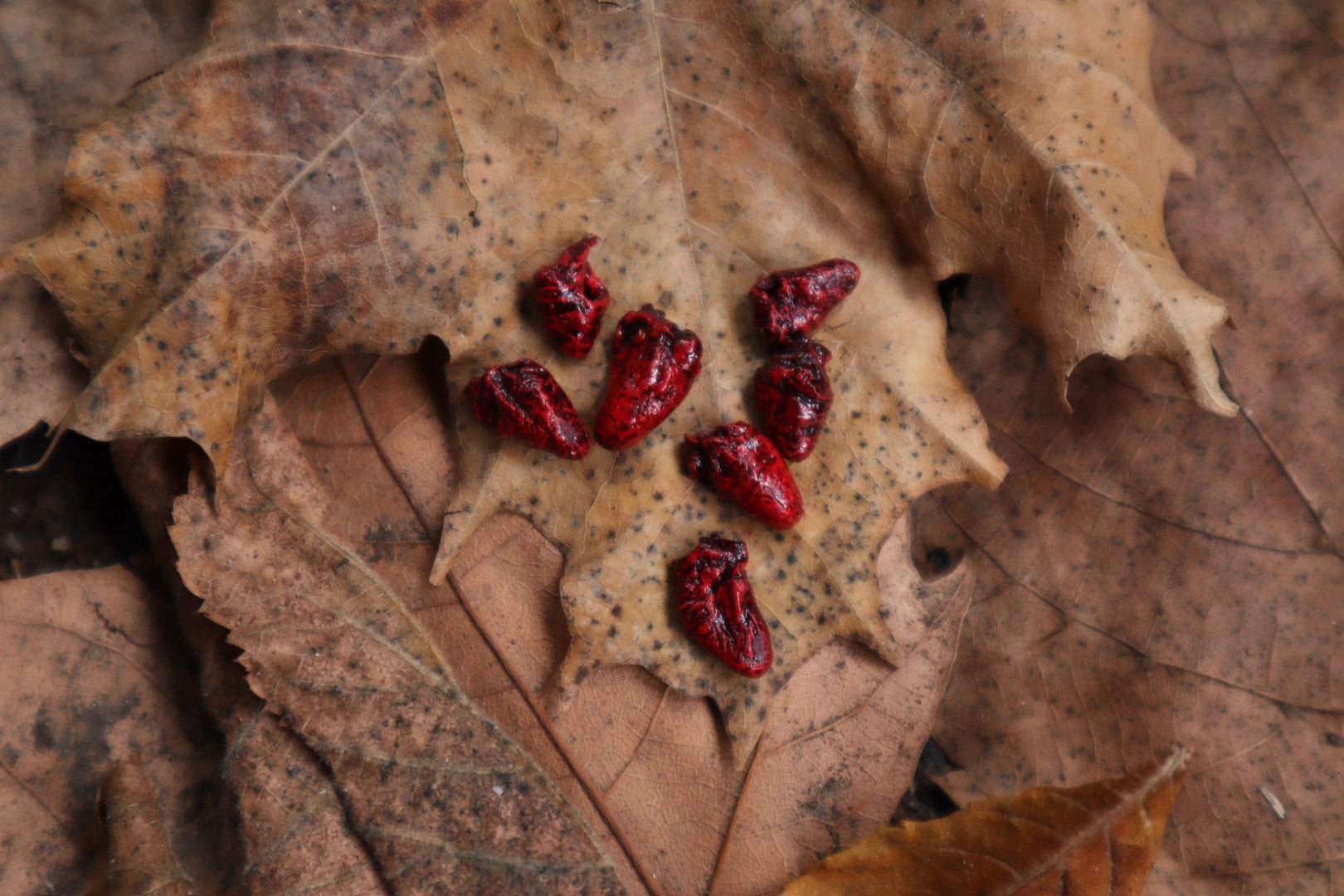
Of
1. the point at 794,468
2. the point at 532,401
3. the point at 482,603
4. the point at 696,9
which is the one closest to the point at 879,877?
the point at 794,468

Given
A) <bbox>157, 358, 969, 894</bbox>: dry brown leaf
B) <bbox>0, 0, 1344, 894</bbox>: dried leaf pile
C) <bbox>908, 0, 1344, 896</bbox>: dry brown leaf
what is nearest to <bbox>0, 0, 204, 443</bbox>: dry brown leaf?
<bbox>0, 0, 1344, 894</bbox>: dried leaf pile

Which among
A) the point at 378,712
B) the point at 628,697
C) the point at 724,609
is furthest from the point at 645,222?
the point at 378,712

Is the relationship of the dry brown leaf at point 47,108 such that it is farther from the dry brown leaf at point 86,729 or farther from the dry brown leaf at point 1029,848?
the dry brown leaf at point 1029,848

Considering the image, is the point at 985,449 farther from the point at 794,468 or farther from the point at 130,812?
the point at 130,812

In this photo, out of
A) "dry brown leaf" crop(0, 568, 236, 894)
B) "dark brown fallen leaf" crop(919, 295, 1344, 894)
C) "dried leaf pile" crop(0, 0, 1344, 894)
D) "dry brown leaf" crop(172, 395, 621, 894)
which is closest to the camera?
"dried leaf pile" crop(0, 0, 1344, 894)

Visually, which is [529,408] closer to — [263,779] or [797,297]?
[797,297]

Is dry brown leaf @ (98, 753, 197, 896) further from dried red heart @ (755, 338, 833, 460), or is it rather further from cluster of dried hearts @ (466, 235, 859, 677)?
dried red heart @ (755, 338, 833, 460)
